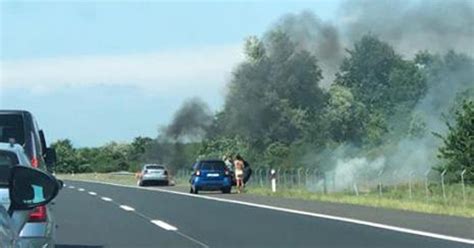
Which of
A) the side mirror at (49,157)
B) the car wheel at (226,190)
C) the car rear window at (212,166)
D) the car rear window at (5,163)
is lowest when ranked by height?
the car rear window at (5,163)

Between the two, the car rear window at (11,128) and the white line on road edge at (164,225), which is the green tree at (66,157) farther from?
the car rear window at (11,128)

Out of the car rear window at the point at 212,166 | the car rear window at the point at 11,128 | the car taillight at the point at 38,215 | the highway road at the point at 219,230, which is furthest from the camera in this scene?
the car rear window at the point at 212,166

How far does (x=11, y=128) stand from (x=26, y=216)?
3.93m

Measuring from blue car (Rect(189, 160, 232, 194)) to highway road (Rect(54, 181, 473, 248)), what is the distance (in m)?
16.2

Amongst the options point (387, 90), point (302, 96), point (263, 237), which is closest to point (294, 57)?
point (302, 96)

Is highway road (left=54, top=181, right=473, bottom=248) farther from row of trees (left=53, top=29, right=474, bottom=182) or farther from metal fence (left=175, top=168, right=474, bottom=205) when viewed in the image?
row of trees (left=53, top=29, right=474, bottom=182)

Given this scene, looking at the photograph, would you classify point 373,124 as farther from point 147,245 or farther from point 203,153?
point 147,245

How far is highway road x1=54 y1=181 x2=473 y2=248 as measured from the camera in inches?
657

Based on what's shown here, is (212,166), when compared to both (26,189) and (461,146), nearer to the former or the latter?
(461,146)

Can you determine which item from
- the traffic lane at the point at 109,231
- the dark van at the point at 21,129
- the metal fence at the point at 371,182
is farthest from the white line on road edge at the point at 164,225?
the metal fence at the point at 371,182

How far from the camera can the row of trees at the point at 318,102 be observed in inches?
2950

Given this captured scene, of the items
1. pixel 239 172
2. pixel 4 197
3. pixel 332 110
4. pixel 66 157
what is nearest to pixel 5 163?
pixel 4 197

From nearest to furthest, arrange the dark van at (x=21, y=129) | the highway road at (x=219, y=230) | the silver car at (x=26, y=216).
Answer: the silver car at (x=26, y=216)
the dark van at (x=21, y=129)
the highway road at (x=219, y=230)

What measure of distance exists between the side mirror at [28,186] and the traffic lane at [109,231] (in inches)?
412
